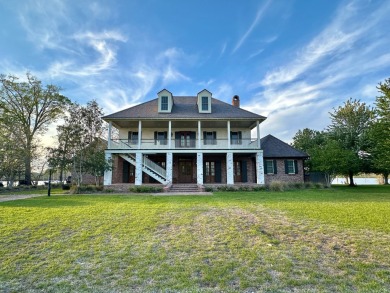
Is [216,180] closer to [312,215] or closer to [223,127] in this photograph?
[223,127]

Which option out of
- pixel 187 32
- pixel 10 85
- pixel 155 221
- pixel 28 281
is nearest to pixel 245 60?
pixel 187 32

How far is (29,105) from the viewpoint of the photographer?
26.6 m

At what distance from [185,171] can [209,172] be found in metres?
2.41

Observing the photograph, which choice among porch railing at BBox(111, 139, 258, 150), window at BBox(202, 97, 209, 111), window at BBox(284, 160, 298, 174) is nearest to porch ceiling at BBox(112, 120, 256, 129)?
window at BBox(202, 97, 209, 111)

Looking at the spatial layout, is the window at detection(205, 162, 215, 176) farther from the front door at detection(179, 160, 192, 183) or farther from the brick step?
the brick step

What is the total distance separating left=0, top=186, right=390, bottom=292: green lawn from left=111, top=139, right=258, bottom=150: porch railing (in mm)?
12934

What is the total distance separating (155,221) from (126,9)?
1106cm

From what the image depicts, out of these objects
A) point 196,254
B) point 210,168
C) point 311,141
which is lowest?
point 196,254

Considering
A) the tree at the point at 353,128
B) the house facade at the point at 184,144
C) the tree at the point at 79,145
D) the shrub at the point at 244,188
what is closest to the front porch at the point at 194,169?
the house facade at the point at 184,144

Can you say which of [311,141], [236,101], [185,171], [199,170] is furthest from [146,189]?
[311,141]

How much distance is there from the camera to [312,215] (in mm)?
7230

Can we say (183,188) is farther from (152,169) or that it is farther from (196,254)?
(196,254)

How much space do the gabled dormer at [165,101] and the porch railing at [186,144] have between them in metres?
2.96

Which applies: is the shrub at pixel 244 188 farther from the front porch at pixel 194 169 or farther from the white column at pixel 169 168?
the white column at pixel 169 168
